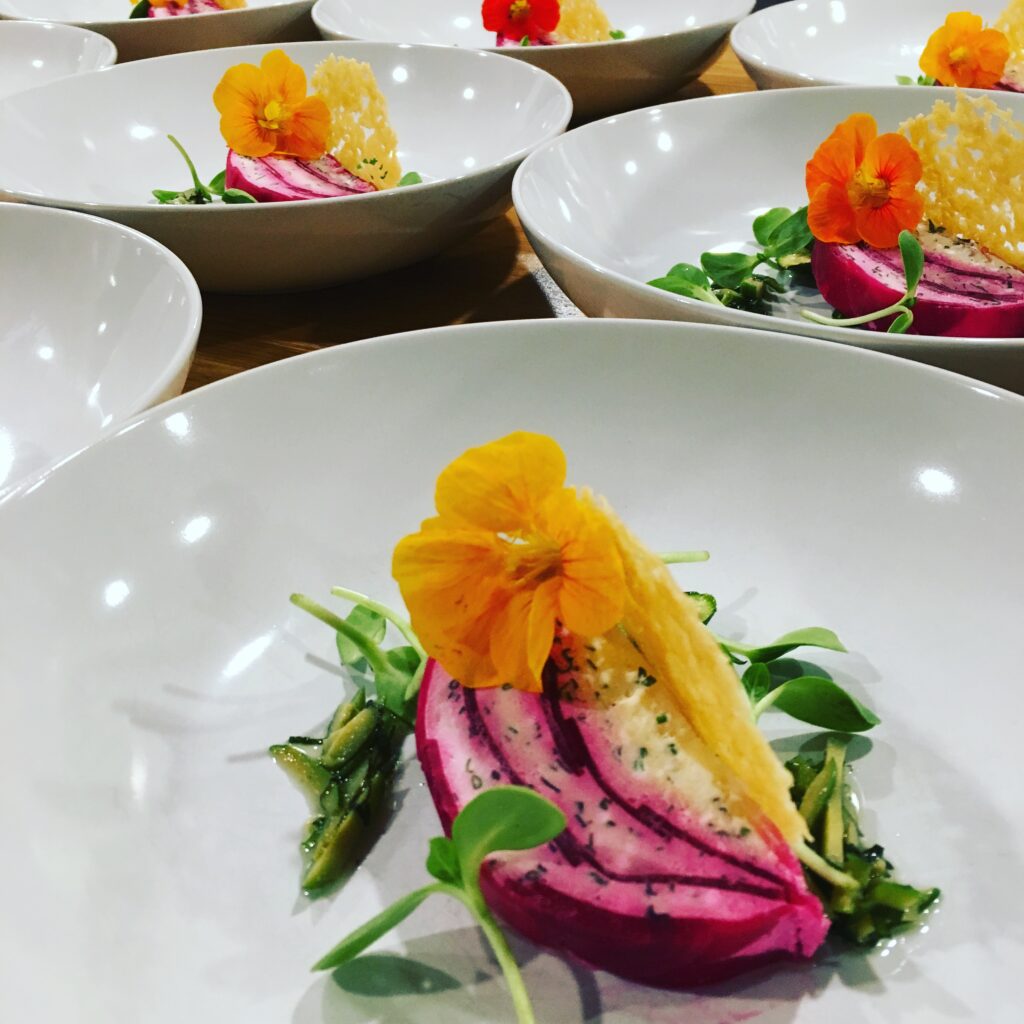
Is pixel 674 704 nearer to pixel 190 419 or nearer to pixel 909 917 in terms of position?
pixel 909 917

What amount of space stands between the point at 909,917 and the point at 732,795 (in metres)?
0.10

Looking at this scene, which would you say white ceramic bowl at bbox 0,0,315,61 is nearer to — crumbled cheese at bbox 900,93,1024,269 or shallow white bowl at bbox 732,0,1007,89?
shallow white bowl at bbox 732,0,1007,89

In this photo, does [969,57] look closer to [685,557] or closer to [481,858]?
[685,557]

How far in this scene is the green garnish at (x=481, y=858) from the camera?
430mm

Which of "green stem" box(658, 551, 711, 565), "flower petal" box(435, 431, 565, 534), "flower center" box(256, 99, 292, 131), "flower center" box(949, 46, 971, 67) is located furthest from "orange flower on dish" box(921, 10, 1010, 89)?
"flower petal" box(435, 431, 565, 534)

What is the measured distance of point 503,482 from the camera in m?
0.50

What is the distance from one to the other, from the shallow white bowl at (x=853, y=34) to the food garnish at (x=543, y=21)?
29 cm

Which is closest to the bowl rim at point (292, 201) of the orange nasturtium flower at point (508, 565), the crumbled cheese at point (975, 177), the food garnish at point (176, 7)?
the crumbled cheese at point (975, 177)

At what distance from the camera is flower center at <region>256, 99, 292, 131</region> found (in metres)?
1.25

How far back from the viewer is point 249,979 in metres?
0.47

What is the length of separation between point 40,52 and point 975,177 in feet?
5.70

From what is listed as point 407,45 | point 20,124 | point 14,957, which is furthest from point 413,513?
point 407,45

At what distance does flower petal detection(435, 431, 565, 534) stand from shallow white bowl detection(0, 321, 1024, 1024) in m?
0.17

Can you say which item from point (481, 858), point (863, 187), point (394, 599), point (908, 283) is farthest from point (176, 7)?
point (481, 858)
